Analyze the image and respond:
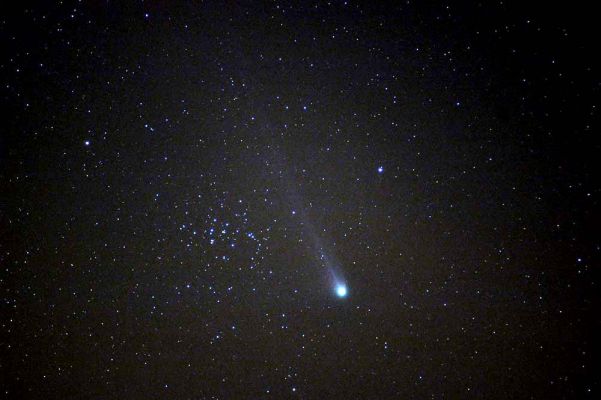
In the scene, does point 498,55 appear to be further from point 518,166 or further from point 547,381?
point 547,381

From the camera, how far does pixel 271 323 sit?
16.5 inches

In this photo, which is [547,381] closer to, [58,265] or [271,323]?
[271,323]

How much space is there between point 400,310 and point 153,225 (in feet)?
0.92

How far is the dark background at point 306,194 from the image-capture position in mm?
384

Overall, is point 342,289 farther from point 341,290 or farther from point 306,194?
point 306,194

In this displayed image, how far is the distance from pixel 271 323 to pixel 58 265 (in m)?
0.25

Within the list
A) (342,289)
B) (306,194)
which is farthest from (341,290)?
(306,194)

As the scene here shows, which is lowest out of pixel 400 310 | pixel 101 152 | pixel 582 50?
pixel 400 310

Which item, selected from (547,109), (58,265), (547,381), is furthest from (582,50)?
(58,265)

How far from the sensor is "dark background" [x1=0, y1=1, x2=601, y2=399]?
0.38m

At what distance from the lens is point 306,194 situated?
409mm

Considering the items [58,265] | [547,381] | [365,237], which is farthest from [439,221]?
[58,265]

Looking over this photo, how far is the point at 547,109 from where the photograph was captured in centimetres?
38

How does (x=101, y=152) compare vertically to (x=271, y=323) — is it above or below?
above
